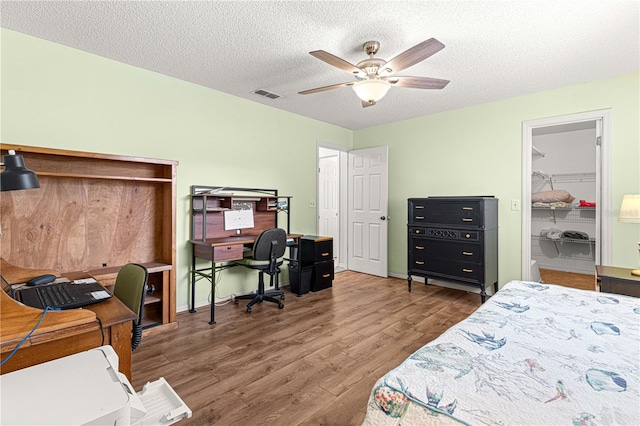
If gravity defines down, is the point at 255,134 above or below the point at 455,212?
above

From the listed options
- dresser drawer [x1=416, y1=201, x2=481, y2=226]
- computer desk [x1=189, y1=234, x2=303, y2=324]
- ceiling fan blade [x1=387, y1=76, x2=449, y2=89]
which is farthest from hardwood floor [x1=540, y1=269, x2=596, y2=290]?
Answer: computer desk [x1=189, y1=234, x2=303, y2=324]

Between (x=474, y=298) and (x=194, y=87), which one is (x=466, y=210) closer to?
(x=474, y=298)

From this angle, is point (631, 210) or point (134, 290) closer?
point (134, 290)

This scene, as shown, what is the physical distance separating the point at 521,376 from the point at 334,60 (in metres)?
2.07

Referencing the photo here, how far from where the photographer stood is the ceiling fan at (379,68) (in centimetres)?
209

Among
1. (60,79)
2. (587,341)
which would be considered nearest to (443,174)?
(587,341)

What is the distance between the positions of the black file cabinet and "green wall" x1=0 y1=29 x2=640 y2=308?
1.59 ft

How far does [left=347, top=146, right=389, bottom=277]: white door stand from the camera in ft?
16.0

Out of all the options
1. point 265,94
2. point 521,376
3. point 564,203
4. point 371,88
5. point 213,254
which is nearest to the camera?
point 521,376

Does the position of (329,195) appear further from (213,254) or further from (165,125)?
(165,125)

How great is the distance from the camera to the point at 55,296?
1.54 meters

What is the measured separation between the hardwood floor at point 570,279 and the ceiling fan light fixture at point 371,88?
3.55 meters

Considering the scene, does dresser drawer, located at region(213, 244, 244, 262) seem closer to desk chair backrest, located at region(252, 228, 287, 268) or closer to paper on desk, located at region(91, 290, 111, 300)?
desk chair backrest, located at region(252, 228, 287, 268)

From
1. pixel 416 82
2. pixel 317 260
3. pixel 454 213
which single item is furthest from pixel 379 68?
pixel 317 260
